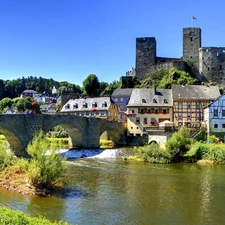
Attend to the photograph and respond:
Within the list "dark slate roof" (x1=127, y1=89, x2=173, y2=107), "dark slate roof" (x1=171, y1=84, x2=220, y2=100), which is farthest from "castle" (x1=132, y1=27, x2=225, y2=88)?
"dark slate roof" (x1=127, y1=89, x2=173, y2=107)

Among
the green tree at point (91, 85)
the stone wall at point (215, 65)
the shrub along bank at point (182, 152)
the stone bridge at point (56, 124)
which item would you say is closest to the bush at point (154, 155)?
the shrub along bank at point (182, 152)

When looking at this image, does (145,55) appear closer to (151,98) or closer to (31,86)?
(151,98)

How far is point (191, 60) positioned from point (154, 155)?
49783 mm

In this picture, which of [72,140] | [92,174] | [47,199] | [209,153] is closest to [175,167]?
[209,153]

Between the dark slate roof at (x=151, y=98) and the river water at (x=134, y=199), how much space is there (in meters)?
26.6

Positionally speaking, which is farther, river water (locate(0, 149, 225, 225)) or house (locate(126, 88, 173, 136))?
house (locate(126, 88, 173, 136))

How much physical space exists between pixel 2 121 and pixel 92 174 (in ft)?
43.8

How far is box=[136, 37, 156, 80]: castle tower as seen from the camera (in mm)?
83938

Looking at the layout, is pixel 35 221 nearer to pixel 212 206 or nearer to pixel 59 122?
pixel 212 206

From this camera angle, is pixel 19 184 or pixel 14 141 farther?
pixel 14 141

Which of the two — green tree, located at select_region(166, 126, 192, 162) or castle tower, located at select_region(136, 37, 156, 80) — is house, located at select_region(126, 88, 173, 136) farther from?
castle tower, located at select_region(136, 37, 156, 80)

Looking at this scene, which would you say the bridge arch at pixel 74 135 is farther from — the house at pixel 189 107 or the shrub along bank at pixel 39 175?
the shrub along bank at pixel 39 175

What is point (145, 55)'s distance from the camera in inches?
3317

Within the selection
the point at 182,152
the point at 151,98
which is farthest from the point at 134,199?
the point at 151,98
